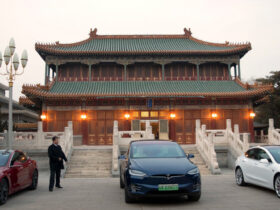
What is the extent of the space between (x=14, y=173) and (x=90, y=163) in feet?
23.8

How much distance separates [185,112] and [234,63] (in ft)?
21.7

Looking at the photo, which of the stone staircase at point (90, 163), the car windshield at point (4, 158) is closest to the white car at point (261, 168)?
the stone staircase at point (90, 163)

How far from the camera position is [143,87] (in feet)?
80.7

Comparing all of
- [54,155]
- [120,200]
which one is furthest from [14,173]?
[120,200]

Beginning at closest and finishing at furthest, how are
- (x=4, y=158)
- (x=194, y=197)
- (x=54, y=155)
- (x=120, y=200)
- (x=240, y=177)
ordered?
1. (x=194, y=197)
2. (x=120, y=200)
3. (x=4, y=158)
4. (x=54, y=155)
5. (x=240, y=177)

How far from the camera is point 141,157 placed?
842cm

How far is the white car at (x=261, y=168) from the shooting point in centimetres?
833

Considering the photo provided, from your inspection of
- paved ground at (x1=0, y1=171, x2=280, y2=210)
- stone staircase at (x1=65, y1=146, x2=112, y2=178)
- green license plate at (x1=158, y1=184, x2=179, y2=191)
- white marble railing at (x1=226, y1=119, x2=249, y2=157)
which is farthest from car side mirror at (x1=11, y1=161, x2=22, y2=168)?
white marble railing at (x1=226, y1=119, x2=249, y2=157)

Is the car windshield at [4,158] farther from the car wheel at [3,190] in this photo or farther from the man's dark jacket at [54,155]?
the man's dark jacket at [54,155]

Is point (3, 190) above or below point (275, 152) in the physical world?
below

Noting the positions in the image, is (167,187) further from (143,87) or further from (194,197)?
(143,87)

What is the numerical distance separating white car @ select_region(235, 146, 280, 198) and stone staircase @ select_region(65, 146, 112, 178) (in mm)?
6445

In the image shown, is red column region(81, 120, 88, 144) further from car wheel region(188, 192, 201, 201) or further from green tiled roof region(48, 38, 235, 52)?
car wheel region(188, 192, 201, 201)

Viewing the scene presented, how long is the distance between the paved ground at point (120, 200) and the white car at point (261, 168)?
31 centimetres
